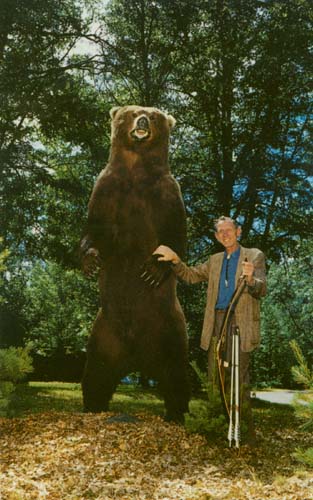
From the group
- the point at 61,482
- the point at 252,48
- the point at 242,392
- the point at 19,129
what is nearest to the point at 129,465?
the point at 61,482

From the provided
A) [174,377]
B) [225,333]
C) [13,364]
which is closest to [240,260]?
[225,333]

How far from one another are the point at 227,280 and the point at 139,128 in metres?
1.95

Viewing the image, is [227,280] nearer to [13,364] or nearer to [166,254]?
[166,254]

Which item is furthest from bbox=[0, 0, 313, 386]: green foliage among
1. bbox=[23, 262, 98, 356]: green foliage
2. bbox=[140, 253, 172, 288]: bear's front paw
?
bbox=[23, 262, 98, 356]: green foliage

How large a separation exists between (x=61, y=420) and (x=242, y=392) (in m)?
2.03

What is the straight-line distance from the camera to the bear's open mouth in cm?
662

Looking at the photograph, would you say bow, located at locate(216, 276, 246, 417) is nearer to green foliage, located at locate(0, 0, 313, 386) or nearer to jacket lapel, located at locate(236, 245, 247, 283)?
jacket lapel, located at locate(236, 245, 247, 283)

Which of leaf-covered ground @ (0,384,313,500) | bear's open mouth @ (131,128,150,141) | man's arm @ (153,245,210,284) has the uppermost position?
bear's open mouth @ (131,128,150,141)

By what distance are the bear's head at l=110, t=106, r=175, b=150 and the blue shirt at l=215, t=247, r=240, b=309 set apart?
1.62 metres

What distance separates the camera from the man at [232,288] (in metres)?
5.70

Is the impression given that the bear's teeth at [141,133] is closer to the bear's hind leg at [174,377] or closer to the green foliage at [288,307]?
the bear's hind leg at [174,377]

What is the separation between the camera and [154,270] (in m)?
6.43

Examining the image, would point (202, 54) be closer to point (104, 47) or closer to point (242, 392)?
point (104, 47)

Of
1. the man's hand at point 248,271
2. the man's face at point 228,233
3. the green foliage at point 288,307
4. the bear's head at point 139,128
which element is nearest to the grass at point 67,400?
the green foliage at point 288,307
